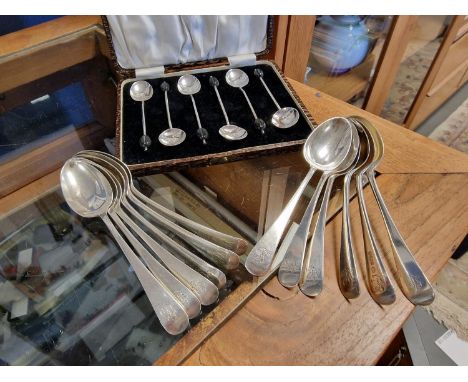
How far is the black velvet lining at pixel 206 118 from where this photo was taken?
0.50 metres

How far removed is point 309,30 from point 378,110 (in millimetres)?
585

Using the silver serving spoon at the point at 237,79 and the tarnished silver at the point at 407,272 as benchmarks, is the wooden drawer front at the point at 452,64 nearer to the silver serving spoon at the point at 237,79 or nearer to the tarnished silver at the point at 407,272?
the silver serving spoon at the point at 237,79

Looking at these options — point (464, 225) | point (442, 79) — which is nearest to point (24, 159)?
point (464, 225)

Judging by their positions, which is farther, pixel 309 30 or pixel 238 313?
pixel 309 30

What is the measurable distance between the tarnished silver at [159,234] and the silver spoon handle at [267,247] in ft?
0.12

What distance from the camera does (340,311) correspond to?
37 cm

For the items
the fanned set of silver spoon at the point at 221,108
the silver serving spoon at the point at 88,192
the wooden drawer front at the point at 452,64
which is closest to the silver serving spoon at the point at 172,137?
the fanned set of silver spoon at the point at 221,108

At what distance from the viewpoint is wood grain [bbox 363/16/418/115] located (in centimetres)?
97

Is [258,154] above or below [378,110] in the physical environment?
above

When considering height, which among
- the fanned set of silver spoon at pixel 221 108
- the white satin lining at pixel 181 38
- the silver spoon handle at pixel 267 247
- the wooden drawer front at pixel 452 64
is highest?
the white satin lining at pixel 181 38

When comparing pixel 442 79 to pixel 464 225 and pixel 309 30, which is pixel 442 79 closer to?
pixel 309 30

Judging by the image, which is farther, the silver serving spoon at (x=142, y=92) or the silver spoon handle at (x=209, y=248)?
the silver serving spoon at (x=142, y=92)

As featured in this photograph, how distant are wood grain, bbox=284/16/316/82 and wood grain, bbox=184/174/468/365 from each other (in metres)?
0.55

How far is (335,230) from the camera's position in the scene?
0.44 meters
